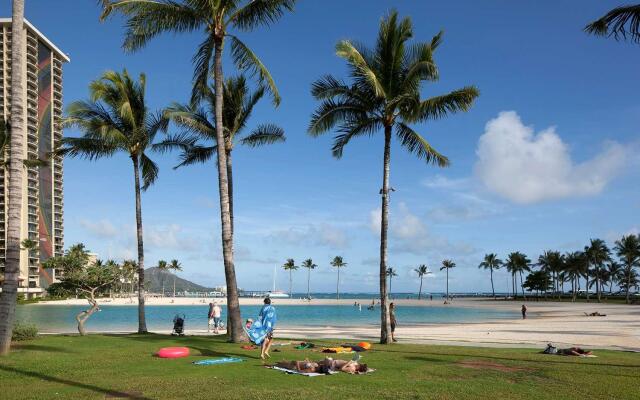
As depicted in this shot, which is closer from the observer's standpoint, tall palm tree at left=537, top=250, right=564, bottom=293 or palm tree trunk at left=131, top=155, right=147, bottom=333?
palm tree trunk at left=131, top=155, right=147, bottom=333

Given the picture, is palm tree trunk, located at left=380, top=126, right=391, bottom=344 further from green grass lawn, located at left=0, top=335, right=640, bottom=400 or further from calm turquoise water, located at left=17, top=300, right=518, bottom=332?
calm turquoise water, located at left=17, top=300, right=518, bottom=332

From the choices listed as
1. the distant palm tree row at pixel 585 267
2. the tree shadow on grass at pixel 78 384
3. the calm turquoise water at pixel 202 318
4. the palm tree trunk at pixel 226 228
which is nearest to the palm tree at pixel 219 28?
the palm tree trunk at pixel 226 228

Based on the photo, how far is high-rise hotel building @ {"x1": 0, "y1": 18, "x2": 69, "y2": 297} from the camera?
124731 millimetres

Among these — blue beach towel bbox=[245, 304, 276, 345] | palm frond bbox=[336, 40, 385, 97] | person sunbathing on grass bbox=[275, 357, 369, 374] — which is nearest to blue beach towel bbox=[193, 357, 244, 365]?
blue beach towel bbox=[245, 304, 276, 345]

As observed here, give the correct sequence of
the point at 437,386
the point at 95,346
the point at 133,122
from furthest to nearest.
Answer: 1. the point at 133,122
2. the point at 95,346
3. the point at 437,386

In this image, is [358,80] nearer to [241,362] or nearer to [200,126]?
[200,126]

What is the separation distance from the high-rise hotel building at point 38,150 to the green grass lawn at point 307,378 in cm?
11893

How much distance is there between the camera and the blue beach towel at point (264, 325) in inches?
544

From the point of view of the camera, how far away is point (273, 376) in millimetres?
10852

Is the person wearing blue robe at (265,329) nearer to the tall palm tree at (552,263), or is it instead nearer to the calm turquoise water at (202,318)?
the calm turquoise water at (202,318)

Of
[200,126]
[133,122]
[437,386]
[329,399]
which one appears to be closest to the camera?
[329,399]

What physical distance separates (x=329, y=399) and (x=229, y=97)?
16.3 m

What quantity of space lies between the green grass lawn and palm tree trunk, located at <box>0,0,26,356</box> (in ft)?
3.61

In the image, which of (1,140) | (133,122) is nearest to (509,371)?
(133,122)
